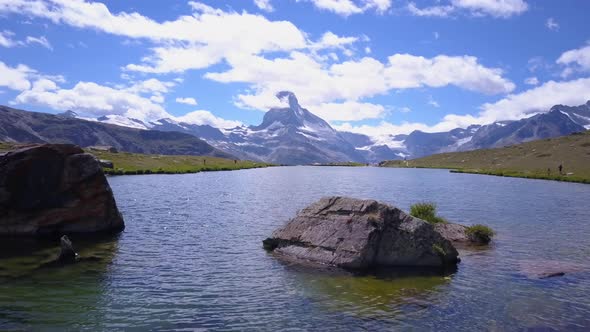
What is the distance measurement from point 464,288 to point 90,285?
23131mm

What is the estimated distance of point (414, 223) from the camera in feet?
115

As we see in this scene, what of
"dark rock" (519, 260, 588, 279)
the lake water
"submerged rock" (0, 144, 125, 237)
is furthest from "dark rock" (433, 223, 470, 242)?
"submerged rock" (0, 144, 125, 237)

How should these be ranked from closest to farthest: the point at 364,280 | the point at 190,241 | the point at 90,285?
the point at 90,285
the point at 364,280
the point at 190,241

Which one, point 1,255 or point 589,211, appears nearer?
point 1,255

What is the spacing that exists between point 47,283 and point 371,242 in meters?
21.6

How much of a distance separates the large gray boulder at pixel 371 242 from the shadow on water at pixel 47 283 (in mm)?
14388

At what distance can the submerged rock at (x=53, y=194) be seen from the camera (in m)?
41.1

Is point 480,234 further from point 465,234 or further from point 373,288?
point 373,288

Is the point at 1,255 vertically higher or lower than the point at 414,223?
lower

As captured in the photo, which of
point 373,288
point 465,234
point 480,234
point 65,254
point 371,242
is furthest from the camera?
point 465,234

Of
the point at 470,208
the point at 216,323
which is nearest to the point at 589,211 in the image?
the point at 470,208

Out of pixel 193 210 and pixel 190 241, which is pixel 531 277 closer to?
pixel 190 241

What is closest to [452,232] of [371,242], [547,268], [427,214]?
[427,214]

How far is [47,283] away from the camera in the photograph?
89.9 feet
